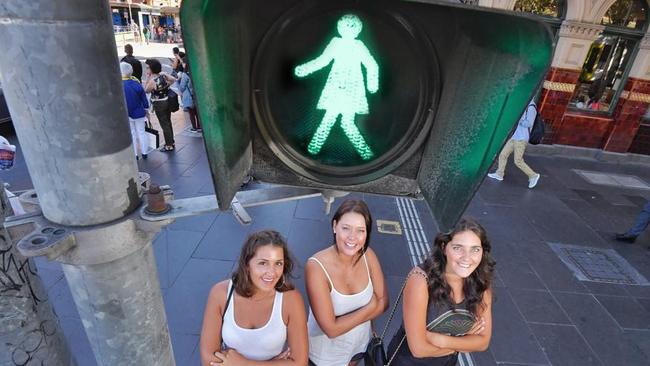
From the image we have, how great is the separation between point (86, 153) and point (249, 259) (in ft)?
3.85

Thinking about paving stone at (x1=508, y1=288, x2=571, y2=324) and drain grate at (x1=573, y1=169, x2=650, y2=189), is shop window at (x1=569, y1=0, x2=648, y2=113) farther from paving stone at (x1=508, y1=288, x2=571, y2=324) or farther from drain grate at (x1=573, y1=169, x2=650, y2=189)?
paving stone at (x1=508, y1=288, x2=571, y2=324)

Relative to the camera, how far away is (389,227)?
5.91m

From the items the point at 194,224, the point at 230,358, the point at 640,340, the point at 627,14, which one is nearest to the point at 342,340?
the point at 230,358

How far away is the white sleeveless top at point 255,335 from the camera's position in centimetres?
206

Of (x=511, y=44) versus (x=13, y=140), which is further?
(x=13, y=140)

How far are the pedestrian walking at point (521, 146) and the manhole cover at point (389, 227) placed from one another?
299 cm

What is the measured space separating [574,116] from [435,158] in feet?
35.4

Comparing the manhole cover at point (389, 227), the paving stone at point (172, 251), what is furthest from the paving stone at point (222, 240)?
the manhole cover at point (389, 227)

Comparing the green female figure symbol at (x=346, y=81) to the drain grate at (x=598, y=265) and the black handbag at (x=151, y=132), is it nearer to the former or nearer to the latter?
the drain grate at (x=598, y=265)

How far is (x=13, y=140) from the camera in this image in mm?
8375

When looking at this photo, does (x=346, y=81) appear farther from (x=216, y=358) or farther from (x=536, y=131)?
(x=536, y=131)

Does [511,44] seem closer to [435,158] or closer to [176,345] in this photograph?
[435,158]

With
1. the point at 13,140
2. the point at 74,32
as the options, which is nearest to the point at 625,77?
the point at 74,32

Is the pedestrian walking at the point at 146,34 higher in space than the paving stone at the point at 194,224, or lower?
higher
